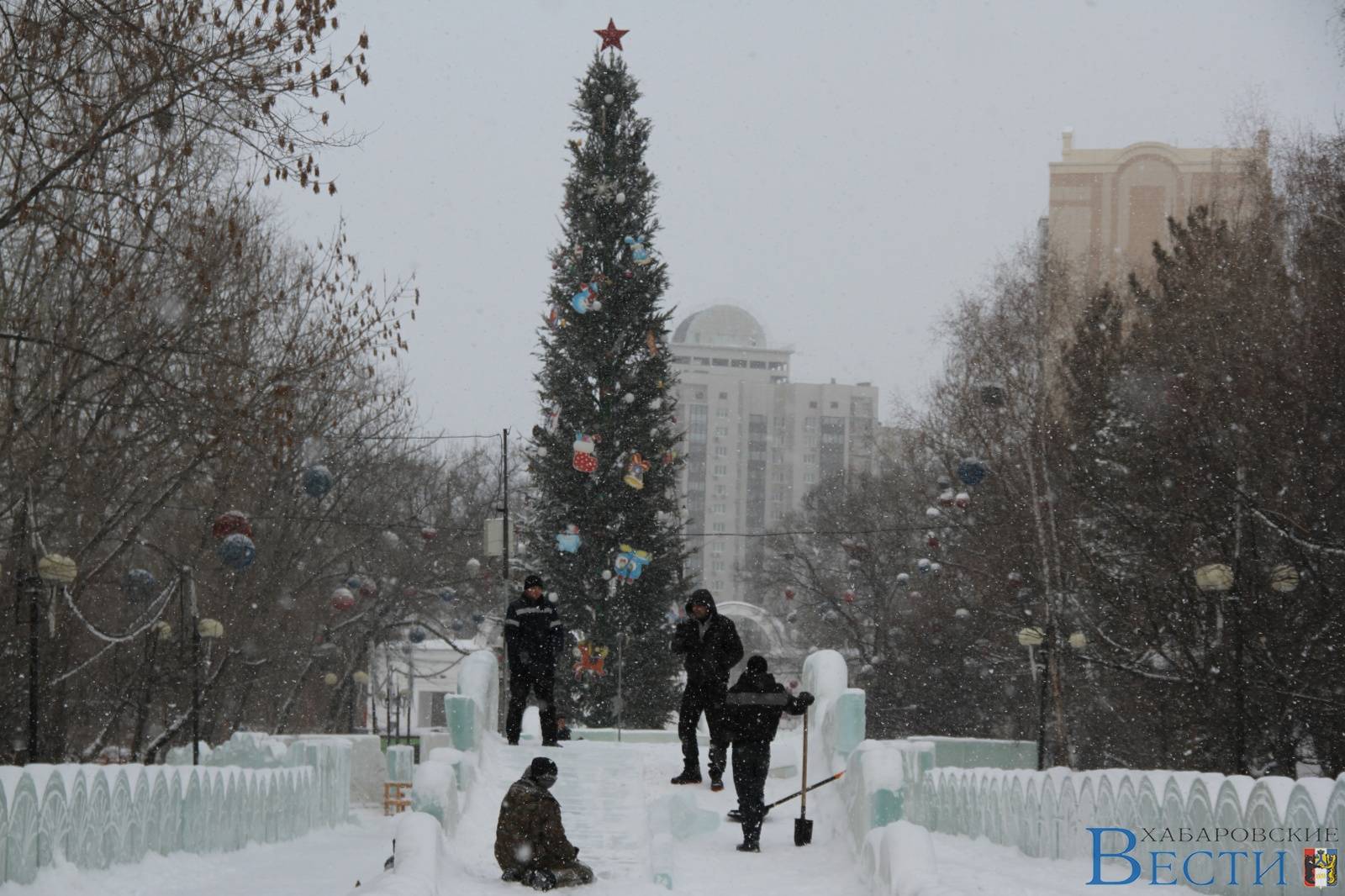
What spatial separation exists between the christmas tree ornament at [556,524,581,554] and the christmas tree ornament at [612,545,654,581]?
0.88m

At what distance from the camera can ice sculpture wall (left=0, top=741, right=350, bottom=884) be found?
11.6m

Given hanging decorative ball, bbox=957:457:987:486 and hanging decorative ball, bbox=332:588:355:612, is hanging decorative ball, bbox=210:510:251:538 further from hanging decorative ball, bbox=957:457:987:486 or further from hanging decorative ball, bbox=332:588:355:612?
hanging decorative ball, bbox=957:457:987:486

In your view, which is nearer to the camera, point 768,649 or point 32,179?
point 32,179

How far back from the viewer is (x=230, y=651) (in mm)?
28234

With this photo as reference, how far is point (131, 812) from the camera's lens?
45.3 ft

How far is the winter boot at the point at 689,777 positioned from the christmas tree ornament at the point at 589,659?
17.5 meters

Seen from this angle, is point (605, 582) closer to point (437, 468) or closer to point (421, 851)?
point (437, 468)

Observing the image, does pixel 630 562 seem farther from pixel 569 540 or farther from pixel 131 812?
pixel 131 812

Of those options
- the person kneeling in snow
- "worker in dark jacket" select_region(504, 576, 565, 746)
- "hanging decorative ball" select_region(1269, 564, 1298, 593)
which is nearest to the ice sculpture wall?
"worker in dark jacket" select_region(504, 576, 565, 746)

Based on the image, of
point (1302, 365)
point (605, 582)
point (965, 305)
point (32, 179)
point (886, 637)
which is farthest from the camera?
point (886, 637)

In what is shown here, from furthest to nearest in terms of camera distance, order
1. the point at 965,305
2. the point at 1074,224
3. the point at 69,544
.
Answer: the point at 1074,224 → the point at 965,305 → the point at 69,544

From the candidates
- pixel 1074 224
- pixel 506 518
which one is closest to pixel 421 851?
pixel 506 518

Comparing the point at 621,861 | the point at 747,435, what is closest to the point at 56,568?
the point at 621,861

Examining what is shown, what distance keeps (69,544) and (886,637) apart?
2344 centimetres
